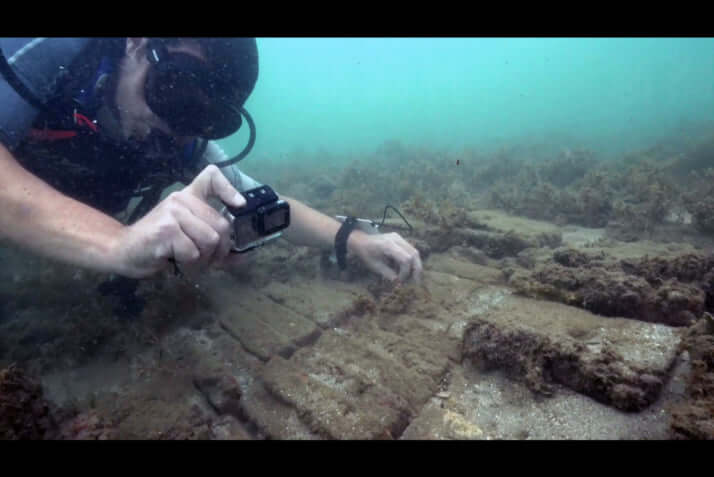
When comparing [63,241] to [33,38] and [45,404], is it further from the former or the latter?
[33,38]

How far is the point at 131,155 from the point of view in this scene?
3199 mm

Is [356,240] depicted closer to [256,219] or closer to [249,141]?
[249,141]

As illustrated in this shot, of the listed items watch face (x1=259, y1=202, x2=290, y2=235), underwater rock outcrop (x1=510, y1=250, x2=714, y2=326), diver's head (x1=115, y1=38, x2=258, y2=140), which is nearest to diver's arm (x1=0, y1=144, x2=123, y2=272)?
watch face (x1=259, y1=202, x2=290, y2=235)

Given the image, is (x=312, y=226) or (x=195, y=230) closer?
(x=195, y=230)

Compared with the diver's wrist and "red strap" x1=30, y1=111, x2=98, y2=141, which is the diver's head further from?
the diver's wrist

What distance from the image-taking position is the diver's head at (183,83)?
2.77 m

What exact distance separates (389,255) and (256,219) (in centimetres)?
158

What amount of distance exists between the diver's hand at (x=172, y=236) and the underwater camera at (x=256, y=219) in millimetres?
91

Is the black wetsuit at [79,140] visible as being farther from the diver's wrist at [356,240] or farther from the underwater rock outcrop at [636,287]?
the underwater rock outcrop at [636,287]

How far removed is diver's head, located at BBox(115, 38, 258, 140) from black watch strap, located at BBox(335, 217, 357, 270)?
4.71 feet

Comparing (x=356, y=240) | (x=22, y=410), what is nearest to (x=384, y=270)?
(x=356, y=240)

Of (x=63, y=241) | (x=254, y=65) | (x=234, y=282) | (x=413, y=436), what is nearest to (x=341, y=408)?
(x=413, y=436)
